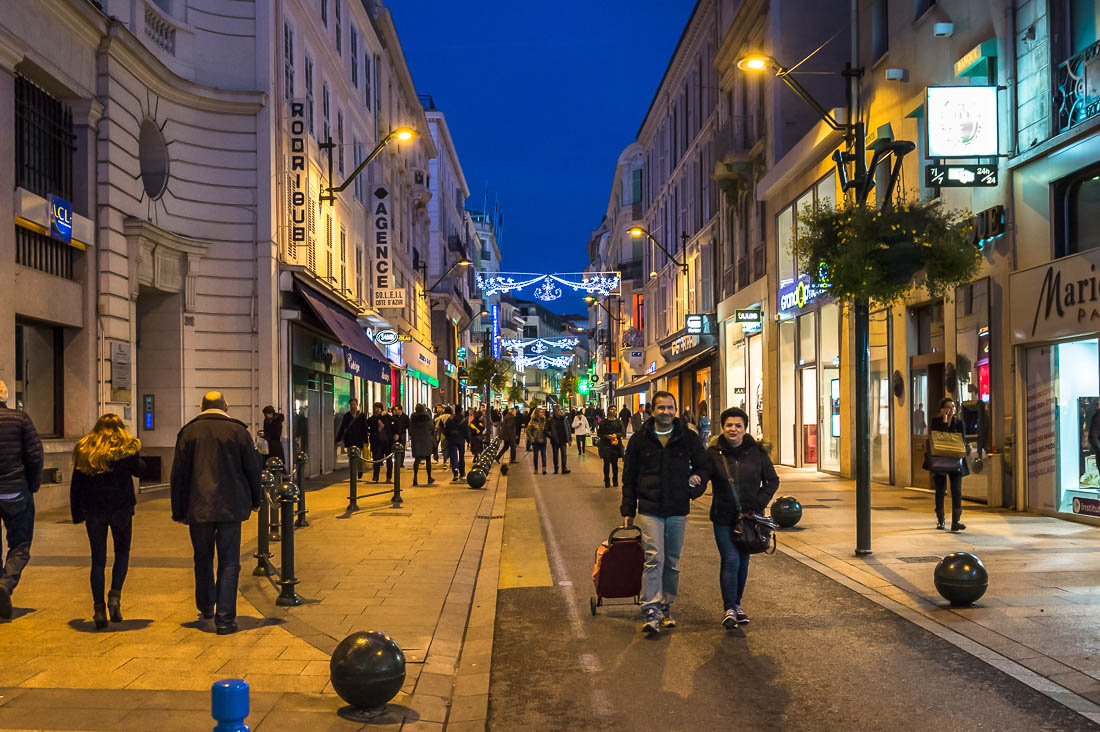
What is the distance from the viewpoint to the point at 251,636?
24.5 feet

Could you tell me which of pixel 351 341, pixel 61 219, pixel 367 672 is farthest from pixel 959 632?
pixel 351 341

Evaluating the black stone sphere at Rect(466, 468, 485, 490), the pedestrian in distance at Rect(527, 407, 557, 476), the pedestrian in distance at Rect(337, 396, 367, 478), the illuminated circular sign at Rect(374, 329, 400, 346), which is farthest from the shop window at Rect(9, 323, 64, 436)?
the illuminated circular sign at Rect(374, 329, 400, 346)

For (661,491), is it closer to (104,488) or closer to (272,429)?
(104,488)

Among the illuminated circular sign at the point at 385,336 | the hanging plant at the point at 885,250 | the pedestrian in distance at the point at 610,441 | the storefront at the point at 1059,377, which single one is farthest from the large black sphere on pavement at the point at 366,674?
the illuminated circular sign at the point at 385,336

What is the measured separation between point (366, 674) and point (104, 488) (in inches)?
133

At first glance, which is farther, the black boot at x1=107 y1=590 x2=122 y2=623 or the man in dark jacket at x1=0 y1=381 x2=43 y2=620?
the man in dark jacket at x1=0 y1=381 x2=43 y2=620

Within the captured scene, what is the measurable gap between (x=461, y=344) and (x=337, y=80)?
5362cm

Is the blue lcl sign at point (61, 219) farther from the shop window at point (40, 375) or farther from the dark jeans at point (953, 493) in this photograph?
the dark jeans at point (953, 493)

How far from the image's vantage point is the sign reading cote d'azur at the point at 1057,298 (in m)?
13.5

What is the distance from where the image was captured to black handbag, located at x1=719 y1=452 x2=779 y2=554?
790cm

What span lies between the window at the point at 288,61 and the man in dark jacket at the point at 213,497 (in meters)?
16.3

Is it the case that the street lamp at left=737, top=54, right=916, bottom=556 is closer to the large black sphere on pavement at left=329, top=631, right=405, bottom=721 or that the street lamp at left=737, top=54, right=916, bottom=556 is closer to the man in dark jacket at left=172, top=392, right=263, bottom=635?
the man in dark jacket at left=172, top=392, right=263, bottom=635

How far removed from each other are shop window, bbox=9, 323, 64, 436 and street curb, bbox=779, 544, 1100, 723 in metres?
11.0

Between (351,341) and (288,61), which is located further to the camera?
(351,341)
